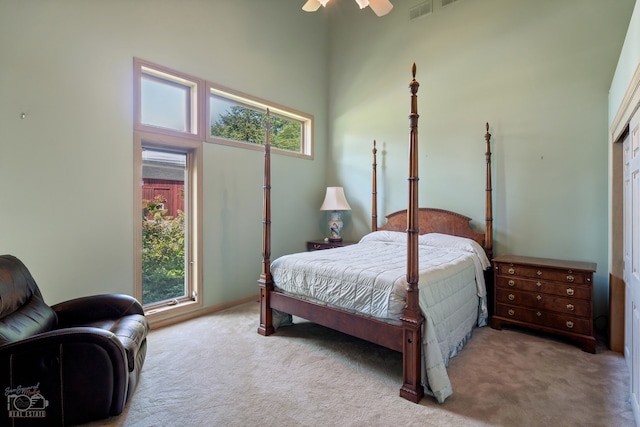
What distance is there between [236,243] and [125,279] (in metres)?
1.33

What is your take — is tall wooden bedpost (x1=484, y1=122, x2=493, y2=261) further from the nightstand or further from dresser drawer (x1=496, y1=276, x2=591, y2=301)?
the nightstand

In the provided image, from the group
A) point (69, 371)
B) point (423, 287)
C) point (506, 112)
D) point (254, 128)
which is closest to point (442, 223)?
point (506, 112)

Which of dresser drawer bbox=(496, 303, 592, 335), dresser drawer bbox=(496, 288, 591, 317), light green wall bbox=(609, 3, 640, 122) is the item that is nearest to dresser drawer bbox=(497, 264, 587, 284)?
dresser drawer bbox=(496, 288, 591, 317)

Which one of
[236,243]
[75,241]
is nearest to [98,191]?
[75,241]

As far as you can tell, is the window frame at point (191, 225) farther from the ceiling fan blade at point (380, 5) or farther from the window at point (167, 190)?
the ceiling fan blade at point (380, 5)

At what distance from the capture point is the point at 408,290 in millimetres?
2061

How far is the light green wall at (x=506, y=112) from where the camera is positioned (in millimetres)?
3146

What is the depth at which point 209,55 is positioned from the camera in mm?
3688

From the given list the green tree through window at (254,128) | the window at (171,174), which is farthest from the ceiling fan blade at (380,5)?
the green tree through window at (254,128)

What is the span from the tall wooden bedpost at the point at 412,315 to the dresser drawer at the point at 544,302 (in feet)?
5.38

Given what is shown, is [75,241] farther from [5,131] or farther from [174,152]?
[174,152]

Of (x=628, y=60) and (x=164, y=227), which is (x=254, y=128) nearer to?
(x=164, y=227)

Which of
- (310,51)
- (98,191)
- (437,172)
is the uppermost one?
(310,51)

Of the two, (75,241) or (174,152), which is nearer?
(75,241)
